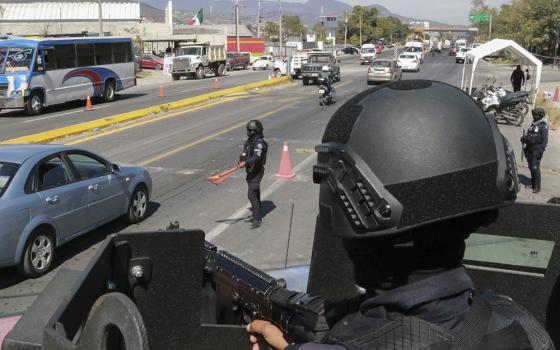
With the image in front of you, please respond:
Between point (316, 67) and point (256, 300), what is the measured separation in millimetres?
33044

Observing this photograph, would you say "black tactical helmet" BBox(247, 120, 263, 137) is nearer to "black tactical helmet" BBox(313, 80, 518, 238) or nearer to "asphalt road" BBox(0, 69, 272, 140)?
"black tactical helmet" BBox(313, 80, 518, 238)

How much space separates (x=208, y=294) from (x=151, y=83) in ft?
126

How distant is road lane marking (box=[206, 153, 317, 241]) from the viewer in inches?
320

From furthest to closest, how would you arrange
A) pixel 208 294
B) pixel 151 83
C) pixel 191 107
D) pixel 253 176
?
1. pixel 151 83
2. pixel 191 107
3. pixel 253 176
4. pixel 208 294

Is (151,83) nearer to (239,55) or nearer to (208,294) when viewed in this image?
(239,55)

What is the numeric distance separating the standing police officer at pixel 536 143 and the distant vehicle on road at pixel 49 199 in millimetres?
7257

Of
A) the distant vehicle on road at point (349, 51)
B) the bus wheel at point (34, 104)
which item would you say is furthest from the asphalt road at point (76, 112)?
the distant vehicle on road at point (349, 51)

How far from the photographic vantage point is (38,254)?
6586 mm

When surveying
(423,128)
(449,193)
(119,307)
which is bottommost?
(119,307)

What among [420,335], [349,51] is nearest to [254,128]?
[420,335]

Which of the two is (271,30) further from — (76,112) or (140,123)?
(140,123)

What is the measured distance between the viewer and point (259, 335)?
1.91 metres

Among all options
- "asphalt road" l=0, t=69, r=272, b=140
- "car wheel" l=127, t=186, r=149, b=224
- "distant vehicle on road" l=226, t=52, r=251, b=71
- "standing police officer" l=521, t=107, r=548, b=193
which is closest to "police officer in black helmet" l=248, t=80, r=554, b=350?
"car wheel" l=127, t=186, r=149, b=224

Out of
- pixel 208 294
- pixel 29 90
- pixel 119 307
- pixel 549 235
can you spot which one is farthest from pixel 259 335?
pixel 29 90
